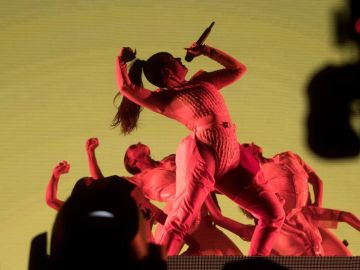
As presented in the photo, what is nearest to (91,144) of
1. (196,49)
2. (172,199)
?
(172,199)

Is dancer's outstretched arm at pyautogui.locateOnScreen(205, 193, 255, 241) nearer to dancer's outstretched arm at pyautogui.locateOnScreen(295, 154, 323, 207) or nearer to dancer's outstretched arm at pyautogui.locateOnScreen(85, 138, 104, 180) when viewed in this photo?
dancer's outstretched arm at pyautogui.locateOnScreen(295, 154, 323, 207)

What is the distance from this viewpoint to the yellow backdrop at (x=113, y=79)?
221 cm

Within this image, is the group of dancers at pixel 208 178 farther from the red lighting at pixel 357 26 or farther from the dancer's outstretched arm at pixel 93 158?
the red lighting at pixel 357 26

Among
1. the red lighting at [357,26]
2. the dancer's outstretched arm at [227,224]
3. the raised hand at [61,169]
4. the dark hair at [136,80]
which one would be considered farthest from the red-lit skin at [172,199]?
the red lighting at [357,26]

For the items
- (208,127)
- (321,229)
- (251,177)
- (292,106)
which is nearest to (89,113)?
(208,127)

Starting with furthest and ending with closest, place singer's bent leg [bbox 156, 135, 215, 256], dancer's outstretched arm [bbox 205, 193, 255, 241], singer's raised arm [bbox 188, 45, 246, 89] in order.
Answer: singer's raised arm [bbox 188, 45, 246, 89]
dancer's outstretched arm [bbox 205, 193, 255, 241]
singer's bent leg [bbox 156, 135, 215, 256]

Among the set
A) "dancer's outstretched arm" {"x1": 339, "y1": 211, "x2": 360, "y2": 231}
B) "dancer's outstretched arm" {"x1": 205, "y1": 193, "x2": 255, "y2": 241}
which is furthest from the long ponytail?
"dancer's outstretched arm" {"x1": 339, "y1": 211, "x2": 360, "y2": 231}

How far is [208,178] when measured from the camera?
215cm

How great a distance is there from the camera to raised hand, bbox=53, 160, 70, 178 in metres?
2.18

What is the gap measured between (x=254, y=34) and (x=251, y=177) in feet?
2.11

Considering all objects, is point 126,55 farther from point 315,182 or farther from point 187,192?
point 315,182

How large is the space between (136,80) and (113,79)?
3.8 inches

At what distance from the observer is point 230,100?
2.30 meters

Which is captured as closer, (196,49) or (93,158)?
(93,158)
